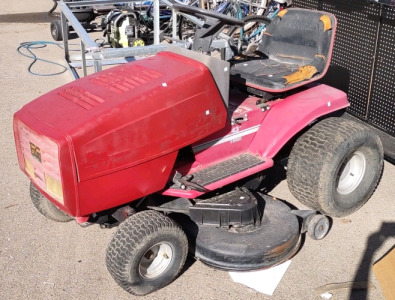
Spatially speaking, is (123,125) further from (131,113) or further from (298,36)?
(298,36)

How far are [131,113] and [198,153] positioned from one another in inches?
26.5

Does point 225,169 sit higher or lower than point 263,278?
higher

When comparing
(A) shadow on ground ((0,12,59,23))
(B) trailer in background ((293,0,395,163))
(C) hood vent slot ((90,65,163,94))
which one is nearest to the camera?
(C) hood vent slot ((90,65,163,94))

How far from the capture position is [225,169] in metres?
3.77

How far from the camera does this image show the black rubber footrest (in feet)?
12.0

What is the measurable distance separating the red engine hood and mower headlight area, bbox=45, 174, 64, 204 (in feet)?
0.59

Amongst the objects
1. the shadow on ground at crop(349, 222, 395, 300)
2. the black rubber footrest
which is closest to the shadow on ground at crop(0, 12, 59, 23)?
the black rubber footrest

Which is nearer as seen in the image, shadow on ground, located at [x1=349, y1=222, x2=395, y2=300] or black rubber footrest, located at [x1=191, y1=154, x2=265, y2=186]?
shadow on ground, located at [x1=349, y1=222, x2=395, y2=300]

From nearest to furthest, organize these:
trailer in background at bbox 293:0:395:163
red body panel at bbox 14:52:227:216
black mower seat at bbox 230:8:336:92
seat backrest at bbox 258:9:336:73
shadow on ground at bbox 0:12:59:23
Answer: red body panel at bbox 14:52:227:216 → black mower seat at bbox 230:8:336:92 → seat backrest at bbox 258:9:336:73 → trailer in background at bbox 293:0:395:163 → shadow on ground at bbox 0:12:59:23

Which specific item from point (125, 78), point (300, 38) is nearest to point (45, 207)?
point (125, 78)

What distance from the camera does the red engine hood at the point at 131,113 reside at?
3127 millimetres

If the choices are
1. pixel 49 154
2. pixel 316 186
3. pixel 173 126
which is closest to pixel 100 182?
pixel 49 154

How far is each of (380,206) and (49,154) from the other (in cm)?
263

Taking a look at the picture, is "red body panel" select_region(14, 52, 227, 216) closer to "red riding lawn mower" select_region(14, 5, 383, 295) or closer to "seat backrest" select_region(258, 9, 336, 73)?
"red riding lawn mower" select_region(14, 5, 383, 295)
